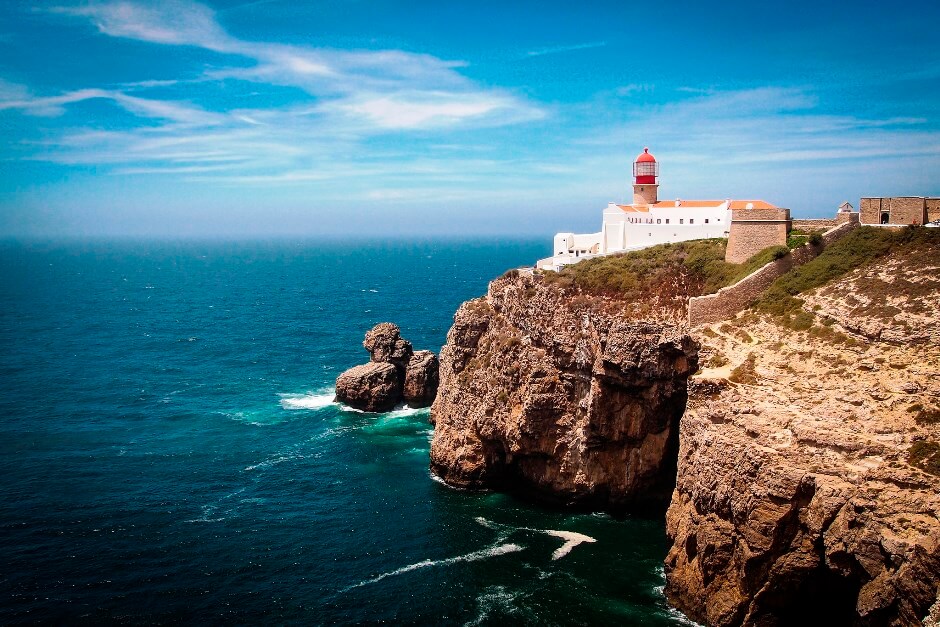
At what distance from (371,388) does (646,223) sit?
1181 inches

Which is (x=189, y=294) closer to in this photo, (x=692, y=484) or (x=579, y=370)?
(x=579, y=370)

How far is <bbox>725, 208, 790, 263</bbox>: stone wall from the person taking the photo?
47906mm

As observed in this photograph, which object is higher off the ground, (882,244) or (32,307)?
(882,244)

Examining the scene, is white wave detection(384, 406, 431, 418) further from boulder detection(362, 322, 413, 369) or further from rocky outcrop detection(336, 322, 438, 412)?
boulder detection(362, 322, 413, 369)

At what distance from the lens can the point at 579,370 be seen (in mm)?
44625

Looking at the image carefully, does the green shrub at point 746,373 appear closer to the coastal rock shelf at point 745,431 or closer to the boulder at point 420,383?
the coastal rock shelf at point 745,431

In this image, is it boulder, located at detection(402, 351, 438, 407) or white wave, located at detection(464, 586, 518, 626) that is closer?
white wave, located at detection(464, 586, 518, 626)

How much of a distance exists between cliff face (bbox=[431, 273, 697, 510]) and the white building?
11.8 meters

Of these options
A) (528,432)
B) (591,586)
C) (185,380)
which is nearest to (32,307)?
(185,380)

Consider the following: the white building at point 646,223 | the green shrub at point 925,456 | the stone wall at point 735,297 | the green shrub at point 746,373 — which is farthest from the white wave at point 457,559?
the white building at point 646,223

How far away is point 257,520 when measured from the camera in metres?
44.0

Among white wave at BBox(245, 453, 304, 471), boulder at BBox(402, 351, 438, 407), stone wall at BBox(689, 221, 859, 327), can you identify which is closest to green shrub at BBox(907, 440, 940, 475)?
stone wall at BBox(689, 221, 859, 327)

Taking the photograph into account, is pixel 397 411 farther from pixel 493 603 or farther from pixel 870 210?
pixel 870 210

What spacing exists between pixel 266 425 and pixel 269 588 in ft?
87.6
